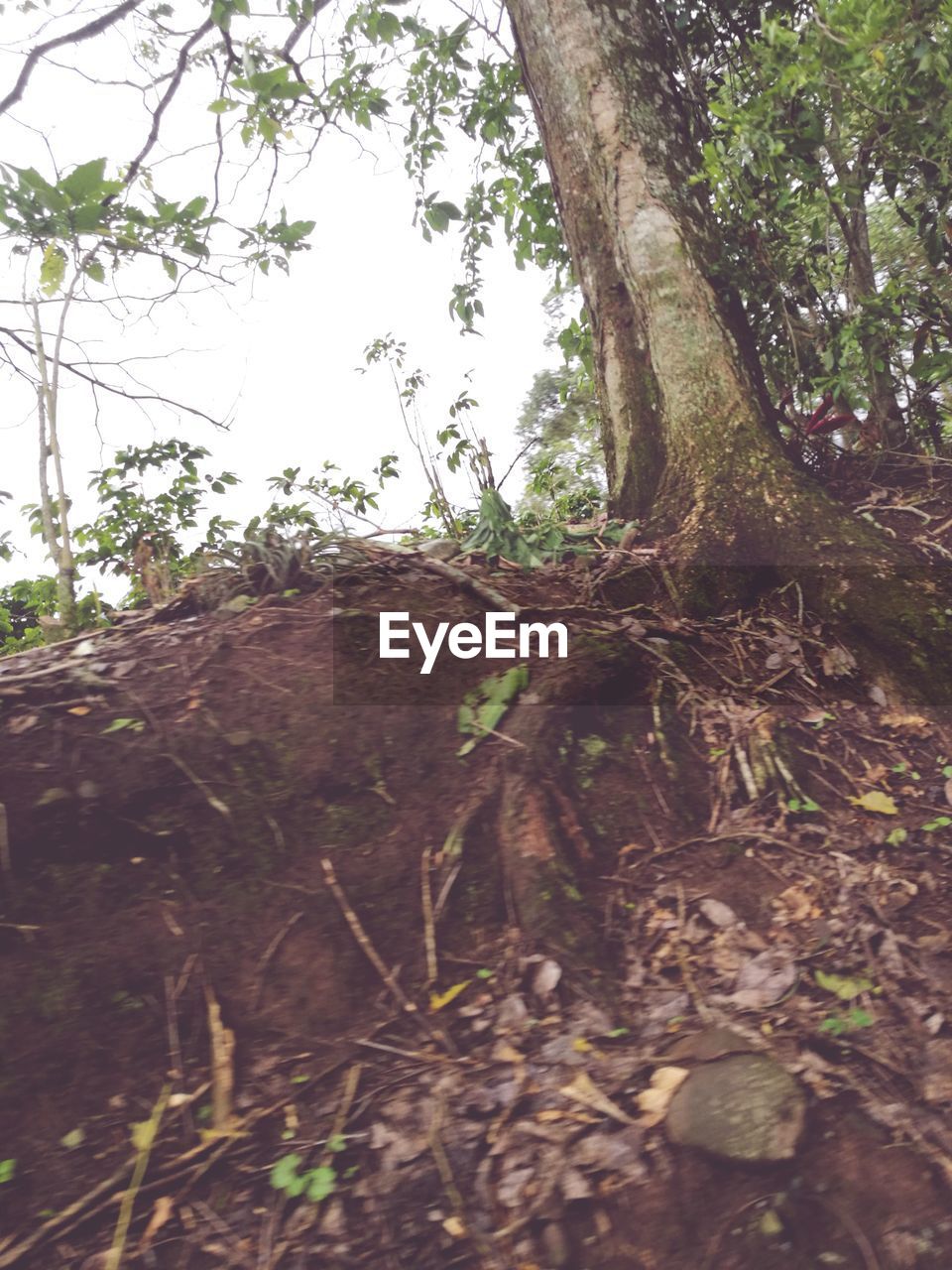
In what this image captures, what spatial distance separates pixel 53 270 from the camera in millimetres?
2523

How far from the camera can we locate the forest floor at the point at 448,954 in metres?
1.39

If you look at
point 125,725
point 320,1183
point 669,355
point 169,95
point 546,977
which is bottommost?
point 320,1183

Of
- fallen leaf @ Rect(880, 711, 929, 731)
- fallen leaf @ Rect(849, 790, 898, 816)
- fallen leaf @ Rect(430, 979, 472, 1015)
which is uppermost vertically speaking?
fallen leaf @ Rect(880, 711, 929, 731)

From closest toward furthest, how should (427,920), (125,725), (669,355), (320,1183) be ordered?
1. (320,1183)
2. (427,920)
3. (125,725)
4. (669,355)

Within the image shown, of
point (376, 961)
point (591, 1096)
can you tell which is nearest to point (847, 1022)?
point (591, 1096)

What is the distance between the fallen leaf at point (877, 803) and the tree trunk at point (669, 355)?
1.46ft

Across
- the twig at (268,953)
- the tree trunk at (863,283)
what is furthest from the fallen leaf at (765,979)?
the tree trunk at (863,283)

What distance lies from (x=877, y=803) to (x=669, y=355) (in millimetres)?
1943

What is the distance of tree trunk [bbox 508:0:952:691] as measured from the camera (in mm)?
2678

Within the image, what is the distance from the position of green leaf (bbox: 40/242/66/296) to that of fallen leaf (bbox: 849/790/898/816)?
2.78 metres

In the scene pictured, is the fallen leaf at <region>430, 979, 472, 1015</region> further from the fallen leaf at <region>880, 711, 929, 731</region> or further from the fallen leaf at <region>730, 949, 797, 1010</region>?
the fallen leaf at <region>880, 711, 929, 731</region>

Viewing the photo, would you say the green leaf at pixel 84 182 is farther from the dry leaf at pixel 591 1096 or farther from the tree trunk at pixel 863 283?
the tree trunk at pixel 863 283

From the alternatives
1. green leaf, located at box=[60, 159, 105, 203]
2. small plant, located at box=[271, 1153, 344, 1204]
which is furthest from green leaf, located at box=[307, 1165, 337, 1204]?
green leaf, located at box=[60, 159, 105, 203]

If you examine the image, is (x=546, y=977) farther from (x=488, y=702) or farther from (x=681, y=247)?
(x=681, y=247)
